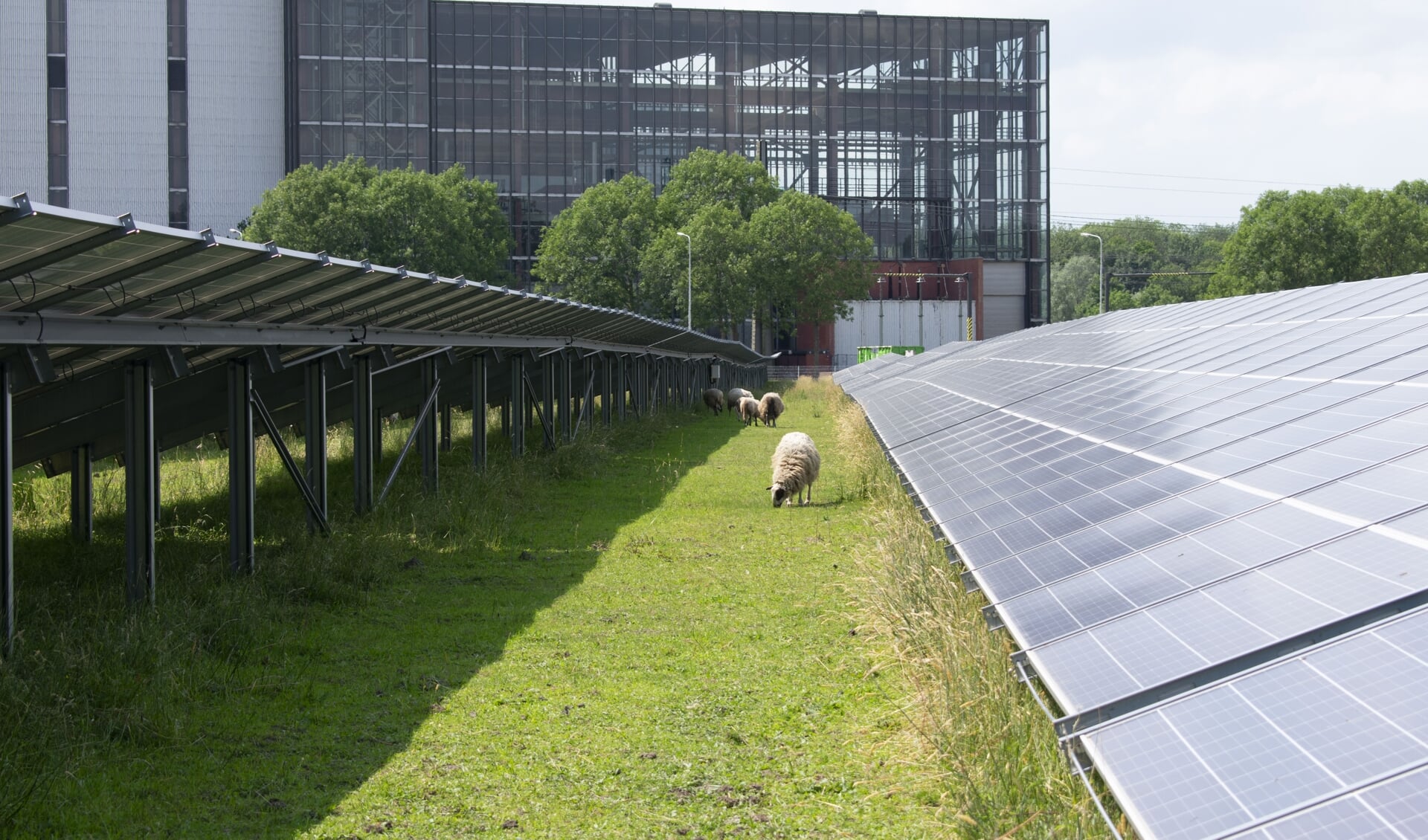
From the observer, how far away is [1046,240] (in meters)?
101

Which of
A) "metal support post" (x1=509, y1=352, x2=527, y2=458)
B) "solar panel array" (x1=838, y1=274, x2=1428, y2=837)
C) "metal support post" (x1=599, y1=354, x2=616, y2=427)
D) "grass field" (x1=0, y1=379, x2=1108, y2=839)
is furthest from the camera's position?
"metal support post" (x1=599, y1=354, x2=616, y2=427)

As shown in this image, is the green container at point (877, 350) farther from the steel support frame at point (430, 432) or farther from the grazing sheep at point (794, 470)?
the steel support frame at point (430, 432)

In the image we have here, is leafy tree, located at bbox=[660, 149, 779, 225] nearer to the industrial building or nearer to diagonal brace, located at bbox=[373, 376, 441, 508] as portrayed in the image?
the industrial building

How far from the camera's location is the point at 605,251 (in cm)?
8244

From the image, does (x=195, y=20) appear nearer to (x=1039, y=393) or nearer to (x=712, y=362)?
(x=712, y=362)

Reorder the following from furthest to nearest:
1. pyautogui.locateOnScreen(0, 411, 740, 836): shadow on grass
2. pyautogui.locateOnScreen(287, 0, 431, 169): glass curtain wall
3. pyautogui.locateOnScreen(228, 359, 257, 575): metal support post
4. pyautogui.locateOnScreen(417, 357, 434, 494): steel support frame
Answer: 1. pyautogui.locateOnScreen(287, 0, 431, 169): glass curtain wall
2. pyautogui.locateOnScreen(417, 357, 434, 494): steel support frame
3. pyautogui.locateOnScreen(228, 359, 257, 575): metal support post
4. pyautogui.locateOnScreen(0, 411, 740, 836): shadow on grass

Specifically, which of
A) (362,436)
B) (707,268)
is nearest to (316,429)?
(362,436)

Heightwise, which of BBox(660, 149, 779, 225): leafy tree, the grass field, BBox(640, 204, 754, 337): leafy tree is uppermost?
BBox(660, 149, 779, 225): leafy tree

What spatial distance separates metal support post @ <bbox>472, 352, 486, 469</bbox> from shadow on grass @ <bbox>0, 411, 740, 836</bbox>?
2367 mm

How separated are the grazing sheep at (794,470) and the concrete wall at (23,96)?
253 ft

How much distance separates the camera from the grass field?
6.75 meters

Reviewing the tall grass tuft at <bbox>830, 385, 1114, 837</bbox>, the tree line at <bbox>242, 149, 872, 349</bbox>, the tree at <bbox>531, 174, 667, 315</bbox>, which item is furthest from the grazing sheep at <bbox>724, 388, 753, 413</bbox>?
the tall grass tuft at <bbox>830, 385, 1114, 837</bbox>

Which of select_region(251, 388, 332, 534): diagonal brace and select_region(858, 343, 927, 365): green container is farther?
select_region(858, 343, 927, 365): green container

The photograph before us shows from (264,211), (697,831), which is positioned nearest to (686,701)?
(697,831)
